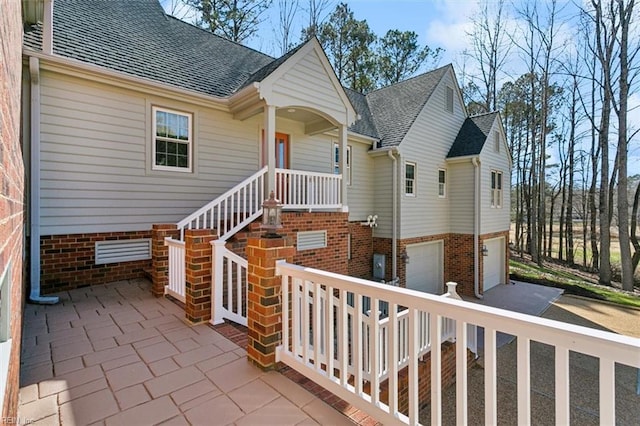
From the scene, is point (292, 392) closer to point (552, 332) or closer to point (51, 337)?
point (552, 332)

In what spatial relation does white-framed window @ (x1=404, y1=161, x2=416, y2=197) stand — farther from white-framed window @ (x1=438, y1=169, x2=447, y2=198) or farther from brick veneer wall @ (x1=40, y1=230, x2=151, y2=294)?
brick veneer wall @ (x1=40, y1=230, x2=151, y2=294)

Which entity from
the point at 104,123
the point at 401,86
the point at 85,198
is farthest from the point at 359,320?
the point at 401,86

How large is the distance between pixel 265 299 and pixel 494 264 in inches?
536

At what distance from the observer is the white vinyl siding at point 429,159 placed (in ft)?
35.7

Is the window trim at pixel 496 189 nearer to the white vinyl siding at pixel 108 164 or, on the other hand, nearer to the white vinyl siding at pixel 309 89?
the white vinyl siding at pixel 309 89

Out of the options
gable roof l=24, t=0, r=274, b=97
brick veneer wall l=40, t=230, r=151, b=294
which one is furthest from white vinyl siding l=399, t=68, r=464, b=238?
brick veneer wall l=40, t=230, r=151, b=294

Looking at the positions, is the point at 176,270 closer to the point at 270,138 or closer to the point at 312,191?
the point at 270,138

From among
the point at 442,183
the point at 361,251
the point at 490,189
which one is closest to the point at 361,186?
the point at 361,251

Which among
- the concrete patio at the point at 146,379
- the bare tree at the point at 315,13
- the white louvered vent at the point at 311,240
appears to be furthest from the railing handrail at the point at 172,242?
the bare tree at the point at 315,13

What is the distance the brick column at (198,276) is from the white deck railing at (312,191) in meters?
2.98

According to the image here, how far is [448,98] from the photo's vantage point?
41.9 feet

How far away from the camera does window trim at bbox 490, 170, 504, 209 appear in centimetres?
1325

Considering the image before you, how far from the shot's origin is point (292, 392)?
2477mm

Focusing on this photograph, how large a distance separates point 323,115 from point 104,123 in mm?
4659
